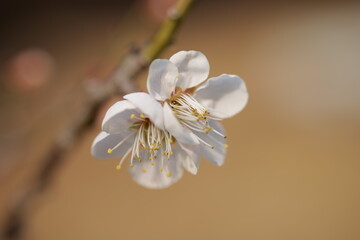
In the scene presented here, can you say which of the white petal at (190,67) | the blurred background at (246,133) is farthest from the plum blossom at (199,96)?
the blurred background at (246,133)

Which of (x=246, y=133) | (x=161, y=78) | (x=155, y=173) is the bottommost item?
(x=155, y=173)

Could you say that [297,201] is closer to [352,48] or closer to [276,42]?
[276,42]

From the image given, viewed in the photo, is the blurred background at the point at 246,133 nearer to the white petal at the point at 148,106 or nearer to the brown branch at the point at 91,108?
the brown branch at the point at 91,108

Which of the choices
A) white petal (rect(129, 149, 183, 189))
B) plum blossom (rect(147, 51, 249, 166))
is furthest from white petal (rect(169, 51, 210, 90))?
white petal (rect(129, 149, 183, 189))

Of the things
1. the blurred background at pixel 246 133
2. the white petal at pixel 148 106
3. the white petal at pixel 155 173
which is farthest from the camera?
the blurred background at pixel 246 133

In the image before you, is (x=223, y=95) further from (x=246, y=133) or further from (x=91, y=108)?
(x=246, y=133)

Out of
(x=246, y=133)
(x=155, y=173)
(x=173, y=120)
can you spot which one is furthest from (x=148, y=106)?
(x=246, y=133)

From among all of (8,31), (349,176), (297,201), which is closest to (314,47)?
(349,176)
